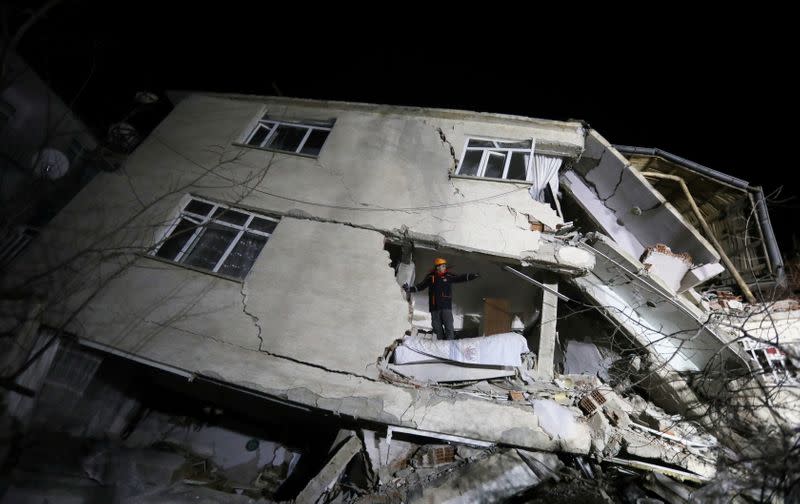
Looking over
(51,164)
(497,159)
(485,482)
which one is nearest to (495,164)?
(497,159)

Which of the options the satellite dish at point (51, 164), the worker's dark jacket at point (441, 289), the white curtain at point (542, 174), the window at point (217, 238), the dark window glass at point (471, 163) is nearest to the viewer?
the worker's dark jacket at point (441, 289)

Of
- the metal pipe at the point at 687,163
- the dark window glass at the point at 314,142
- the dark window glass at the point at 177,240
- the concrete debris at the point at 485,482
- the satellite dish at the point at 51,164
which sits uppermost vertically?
the metal pipe at the point at 687,163

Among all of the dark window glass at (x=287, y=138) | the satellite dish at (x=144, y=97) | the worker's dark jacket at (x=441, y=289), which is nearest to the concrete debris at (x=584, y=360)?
the worker's dark jacket at (x=441, y=289)

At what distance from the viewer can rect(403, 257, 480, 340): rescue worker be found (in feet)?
20.2

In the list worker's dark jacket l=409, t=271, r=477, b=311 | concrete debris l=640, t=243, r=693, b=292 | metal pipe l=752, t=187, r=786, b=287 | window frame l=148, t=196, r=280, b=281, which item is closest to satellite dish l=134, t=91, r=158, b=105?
window frame l=148, t=196, r=280, b=281

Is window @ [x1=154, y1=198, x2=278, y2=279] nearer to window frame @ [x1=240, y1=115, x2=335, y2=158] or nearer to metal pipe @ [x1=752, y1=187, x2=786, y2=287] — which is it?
window frame @ [x1=240, y1=115, x2=335, y2=158]

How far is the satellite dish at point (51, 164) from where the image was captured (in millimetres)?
9227

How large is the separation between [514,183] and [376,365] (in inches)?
177

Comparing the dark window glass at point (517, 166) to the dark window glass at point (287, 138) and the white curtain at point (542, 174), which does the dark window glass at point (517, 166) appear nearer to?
the white curtain at point (542, 174)

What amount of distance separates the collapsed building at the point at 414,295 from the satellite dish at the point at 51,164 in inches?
136

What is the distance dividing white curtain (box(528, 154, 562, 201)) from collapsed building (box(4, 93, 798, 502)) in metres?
0.05

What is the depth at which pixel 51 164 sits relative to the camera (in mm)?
9477

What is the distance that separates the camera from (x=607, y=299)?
6.52 m

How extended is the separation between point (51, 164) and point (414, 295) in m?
10.9
